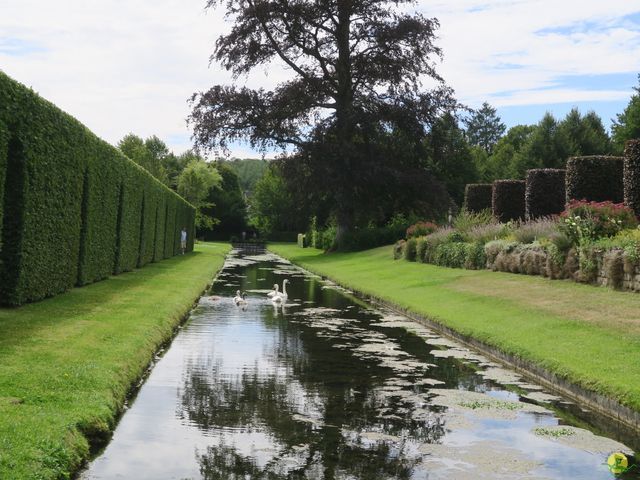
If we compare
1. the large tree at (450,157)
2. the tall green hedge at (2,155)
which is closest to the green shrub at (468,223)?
the large tree at (450,157)

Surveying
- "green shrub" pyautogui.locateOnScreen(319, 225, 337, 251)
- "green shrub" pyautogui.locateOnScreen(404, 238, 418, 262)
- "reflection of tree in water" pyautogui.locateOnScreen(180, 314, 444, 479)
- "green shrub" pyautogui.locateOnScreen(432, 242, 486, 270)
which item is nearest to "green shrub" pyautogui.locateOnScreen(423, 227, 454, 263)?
"green shrub" pyautogui.locateOnScreen(432, 242, 486, 270)

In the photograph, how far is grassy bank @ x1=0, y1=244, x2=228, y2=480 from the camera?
5.82m

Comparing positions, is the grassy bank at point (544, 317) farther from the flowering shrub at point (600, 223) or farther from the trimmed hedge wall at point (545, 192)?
the trimmed hedge wall at point (545, 192)

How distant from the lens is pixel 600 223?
63.3 feet

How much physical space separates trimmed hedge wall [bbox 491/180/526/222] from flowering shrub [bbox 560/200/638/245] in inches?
558

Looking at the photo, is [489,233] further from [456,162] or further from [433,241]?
[456,162]

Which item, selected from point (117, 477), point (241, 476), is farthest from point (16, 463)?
point (241, 476)

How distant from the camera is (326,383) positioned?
9.84 meters

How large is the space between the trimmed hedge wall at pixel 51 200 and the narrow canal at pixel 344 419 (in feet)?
11.4

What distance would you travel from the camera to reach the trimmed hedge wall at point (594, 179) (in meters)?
24.4

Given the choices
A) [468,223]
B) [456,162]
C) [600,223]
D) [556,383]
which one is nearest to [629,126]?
[456,162]

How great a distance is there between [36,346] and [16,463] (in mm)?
5020

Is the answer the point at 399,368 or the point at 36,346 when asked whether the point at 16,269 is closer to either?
the point at 36,346

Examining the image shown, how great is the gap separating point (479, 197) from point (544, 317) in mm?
25708
